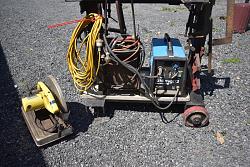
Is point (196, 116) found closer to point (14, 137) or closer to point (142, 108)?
point (142, 108)

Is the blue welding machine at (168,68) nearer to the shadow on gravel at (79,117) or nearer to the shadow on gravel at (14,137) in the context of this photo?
the shadow on gravel at (79,117)

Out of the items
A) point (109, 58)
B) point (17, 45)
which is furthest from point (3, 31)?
point (109, 58)

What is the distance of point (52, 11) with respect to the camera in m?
10.4

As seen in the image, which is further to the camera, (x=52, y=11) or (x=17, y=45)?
(x=52, y=11)

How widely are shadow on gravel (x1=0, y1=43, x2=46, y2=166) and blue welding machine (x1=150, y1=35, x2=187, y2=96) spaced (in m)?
2.01

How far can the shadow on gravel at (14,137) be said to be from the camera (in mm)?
3777

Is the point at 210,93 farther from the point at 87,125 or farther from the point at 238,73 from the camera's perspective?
the point at 87,125

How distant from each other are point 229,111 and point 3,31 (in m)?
6.65

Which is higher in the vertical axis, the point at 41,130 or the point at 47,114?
the point at 47,114

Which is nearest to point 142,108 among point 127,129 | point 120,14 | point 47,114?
point 127,129

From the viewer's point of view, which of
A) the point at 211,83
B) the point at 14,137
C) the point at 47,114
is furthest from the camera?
the point at 211,83

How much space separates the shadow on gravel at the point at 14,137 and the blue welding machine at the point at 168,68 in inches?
79.1

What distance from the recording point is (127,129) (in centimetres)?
437

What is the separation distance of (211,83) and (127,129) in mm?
2170
